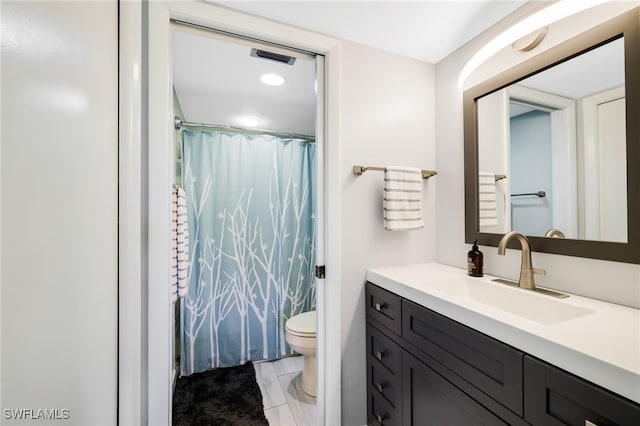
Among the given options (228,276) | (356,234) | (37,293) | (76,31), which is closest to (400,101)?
(356,234)

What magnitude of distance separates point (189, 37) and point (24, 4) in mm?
1138

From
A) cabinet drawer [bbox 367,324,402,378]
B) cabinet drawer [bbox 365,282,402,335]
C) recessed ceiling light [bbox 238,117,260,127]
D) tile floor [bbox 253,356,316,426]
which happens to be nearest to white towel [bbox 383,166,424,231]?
cabinet drawer [bbox 365,282,402,335]

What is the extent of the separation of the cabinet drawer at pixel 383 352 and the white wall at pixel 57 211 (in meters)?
1.04

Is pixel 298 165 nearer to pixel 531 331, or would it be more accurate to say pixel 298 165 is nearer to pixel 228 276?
pixel 228 276

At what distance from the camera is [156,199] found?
1.03m

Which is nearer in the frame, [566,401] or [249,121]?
[566,401]

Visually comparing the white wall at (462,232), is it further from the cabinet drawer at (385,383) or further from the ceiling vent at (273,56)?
the ceiling vent at (273,56)

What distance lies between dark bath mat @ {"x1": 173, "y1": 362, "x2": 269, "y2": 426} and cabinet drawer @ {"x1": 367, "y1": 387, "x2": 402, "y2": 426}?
61 centimetres

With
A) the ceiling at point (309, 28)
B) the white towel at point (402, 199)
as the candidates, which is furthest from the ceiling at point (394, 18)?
the white towel at point (402, 199)

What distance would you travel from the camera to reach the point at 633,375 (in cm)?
50

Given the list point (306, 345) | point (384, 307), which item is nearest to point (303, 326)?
point (306, 345)

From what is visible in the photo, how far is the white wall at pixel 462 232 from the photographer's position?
896 mm

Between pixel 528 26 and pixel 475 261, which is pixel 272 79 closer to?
pixel 528 26

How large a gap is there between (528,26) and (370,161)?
83cm
